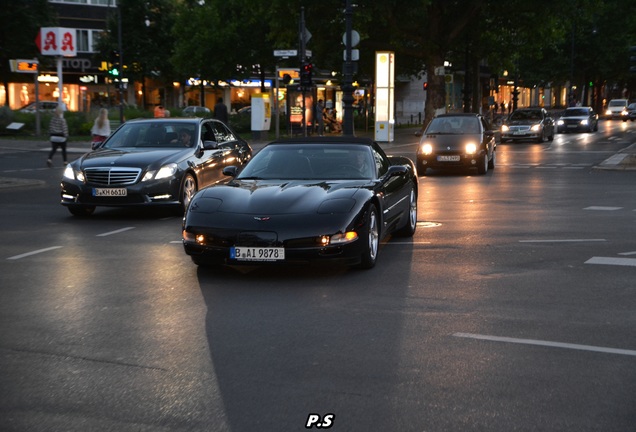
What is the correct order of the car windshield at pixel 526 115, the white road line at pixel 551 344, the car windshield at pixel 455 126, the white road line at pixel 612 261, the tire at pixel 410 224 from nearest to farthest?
the white road line at pixel 551 344
the white road line at pixel 612 261
the tire at pixel 410 224
the car windshield at pixel 455 126
the car windshield at pixel 526 115

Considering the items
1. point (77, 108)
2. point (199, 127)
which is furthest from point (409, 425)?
point (77, 108)

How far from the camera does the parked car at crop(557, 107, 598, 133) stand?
181 feet

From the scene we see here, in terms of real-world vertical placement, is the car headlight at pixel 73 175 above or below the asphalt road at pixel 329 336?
above

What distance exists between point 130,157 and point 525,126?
99.8 feet

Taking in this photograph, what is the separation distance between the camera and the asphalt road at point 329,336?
16.9ft

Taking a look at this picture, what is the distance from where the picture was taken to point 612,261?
33.6 ft

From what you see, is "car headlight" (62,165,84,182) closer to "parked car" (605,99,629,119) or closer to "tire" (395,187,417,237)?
"tire" (395,187,417,237)

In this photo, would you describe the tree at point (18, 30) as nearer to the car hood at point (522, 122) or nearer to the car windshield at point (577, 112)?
the car windshield at point (577, 112)

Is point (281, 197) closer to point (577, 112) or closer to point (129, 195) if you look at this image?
point (129, 195)

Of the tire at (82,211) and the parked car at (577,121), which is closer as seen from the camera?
the tire at (82,211)

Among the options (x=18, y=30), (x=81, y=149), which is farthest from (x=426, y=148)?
(x=18, y=30)

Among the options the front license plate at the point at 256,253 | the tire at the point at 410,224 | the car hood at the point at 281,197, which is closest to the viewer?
the front license plate at the point at 256,253

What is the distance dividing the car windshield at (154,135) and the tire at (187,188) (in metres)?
0.75

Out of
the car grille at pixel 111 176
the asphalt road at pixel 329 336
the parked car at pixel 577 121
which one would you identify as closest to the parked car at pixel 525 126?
the parked car at pixel 577 121
